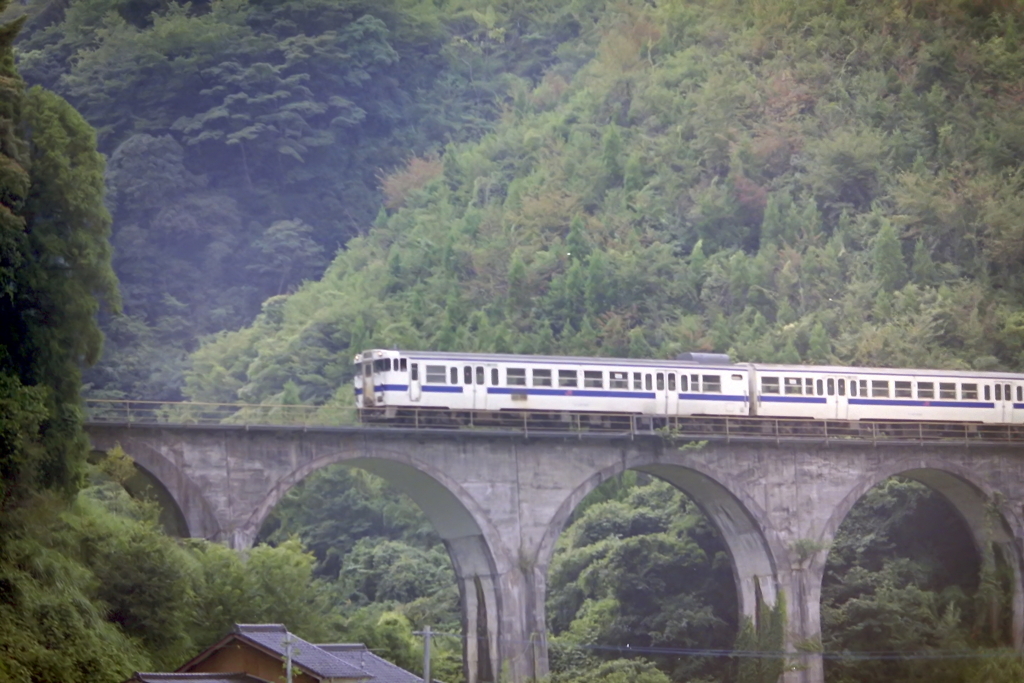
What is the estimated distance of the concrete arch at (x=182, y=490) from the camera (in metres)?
40.7

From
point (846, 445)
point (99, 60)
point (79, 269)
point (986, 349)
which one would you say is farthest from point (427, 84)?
point (79, 269)

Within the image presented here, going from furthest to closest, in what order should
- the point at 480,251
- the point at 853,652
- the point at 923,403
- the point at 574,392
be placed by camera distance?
the point at 480,251, the point at 923,403, the point at 853,652, the point at 574,392

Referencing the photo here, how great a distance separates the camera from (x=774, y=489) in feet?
161

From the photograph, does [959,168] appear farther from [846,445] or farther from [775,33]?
[846,445]

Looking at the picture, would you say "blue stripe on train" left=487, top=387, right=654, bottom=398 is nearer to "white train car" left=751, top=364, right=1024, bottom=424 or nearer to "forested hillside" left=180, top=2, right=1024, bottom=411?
"white train car" left=751, top=364, right=1024, bottom=424

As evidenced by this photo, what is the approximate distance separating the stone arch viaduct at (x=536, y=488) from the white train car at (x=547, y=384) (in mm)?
1093

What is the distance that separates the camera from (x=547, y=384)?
1829 inches

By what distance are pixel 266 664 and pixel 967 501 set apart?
32348 millimetres

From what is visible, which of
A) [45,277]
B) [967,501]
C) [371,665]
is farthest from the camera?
[967,501]

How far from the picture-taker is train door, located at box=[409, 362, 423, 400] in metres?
44.7

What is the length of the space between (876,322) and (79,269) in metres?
37.6

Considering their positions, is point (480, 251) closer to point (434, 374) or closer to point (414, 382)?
point (434, 374)

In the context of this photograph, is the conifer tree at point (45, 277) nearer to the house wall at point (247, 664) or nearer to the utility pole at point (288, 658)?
the house wall at point (247, 664)

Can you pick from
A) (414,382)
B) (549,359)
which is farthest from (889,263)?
(414,382)
